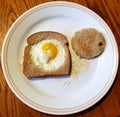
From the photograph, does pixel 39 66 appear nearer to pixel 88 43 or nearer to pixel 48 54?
pixel 48 54

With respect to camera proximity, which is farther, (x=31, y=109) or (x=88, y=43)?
(x=88, y=43)

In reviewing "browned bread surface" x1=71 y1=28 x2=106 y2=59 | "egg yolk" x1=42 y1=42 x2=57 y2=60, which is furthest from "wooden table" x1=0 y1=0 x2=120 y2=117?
"egg yolk" x1=42 y1=42 x2=57 y2=60

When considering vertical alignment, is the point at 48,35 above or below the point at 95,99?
above

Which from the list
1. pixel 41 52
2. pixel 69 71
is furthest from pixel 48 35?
pixel 69 71

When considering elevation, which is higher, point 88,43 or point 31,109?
point 88,43

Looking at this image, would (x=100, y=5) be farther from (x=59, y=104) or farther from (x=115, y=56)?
(x=59, y=104)

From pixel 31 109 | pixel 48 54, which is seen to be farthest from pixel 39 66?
pixel 31 109
